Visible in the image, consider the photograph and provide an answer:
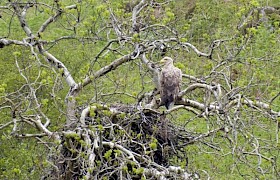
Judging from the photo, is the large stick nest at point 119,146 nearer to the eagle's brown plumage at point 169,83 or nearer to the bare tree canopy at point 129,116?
the bare tree canopy at point 129,116

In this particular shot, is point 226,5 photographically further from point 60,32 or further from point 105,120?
point 105,120

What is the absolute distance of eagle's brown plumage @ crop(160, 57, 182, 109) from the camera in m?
8.52

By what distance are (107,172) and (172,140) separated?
1524 millimetres

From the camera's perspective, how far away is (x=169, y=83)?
346 inches

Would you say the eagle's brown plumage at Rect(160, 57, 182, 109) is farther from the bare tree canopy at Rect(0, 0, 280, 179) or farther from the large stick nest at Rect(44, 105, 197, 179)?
the large stick nest at Rect(44, 105, 197, 179)

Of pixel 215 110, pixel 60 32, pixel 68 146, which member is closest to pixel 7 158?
pixel 68 146

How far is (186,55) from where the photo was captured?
15.6 meters

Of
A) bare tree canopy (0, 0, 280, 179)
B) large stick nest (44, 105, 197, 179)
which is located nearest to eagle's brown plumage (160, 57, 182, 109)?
bare tree canopy (0, 0, 280, 179)

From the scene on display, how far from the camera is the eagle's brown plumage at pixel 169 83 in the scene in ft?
28.0

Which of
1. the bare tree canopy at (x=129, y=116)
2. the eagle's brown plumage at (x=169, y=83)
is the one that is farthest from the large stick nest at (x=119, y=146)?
the eagle's brown plumage at (x=169, y=83)

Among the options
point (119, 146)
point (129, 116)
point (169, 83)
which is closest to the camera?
point (119, 146)

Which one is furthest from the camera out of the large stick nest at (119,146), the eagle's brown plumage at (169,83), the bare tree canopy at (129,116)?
the eagle's brown plumage at (169,83)

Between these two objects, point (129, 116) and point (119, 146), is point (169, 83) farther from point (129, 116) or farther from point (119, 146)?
point (119, 146)

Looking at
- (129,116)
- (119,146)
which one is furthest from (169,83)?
(119,146)
